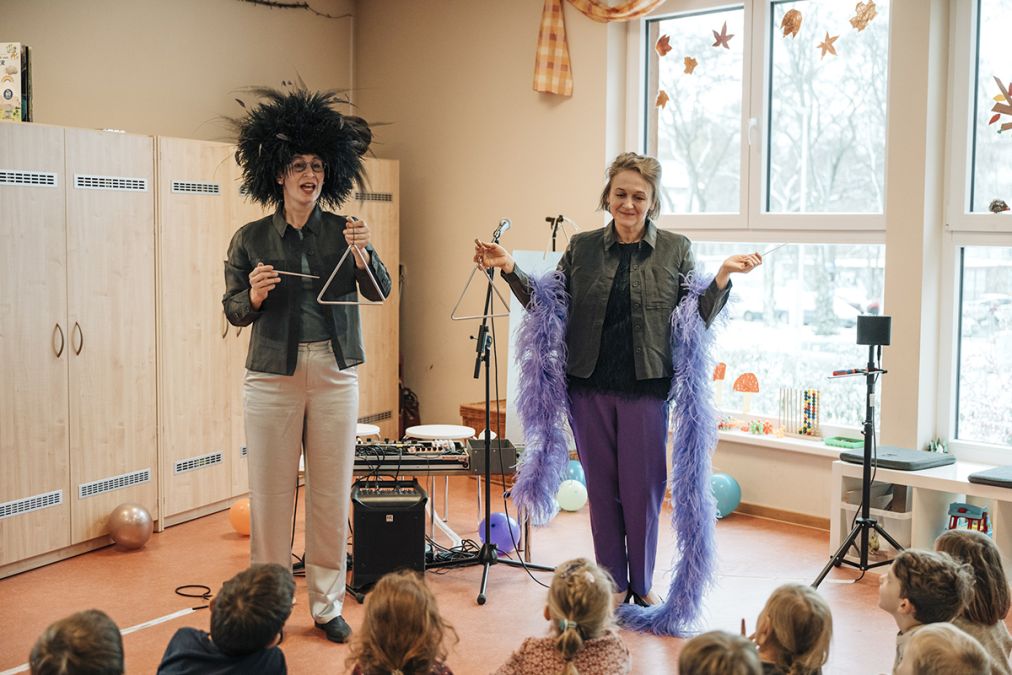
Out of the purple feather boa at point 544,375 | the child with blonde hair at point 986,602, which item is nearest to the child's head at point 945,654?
the child with blonde hair at point 986,602

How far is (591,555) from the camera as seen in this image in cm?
489

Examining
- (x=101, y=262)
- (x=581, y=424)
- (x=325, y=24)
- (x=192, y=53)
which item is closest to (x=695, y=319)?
(x=581, y=424)

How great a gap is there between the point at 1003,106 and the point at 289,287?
331cm

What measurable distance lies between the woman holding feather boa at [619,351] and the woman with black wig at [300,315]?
1.77 ft

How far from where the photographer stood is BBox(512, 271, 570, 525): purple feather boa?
3.96 meters

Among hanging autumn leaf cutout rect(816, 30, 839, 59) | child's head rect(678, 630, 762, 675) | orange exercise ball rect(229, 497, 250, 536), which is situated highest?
hanging autumn leaf cutout rect(816, 30, 839, 59)

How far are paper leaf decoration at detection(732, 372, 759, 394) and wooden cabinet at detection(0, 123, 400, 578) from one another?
2.64m

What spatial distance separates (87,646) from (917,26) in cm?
437

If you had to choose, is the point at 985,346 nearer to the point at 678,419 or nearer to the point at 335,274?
the point at 678,419

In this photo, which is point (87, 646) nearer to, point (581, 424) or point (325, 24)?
point (581, 424)

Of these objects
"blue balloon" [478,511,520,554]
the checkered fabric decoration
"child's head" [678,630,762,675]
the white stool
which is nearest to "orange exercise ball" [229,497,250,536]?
the white stool

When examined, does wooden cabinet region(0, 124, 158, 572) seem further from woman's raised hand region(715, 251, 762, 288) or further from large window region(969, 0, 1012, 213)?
large window region(969, 0, 1012, 213)

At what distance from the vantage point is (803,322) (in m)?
5.66

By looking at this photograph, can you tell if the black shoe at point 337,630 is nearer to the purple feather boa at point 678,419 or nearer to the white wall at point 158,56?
the purple feather boa at point 678,419
